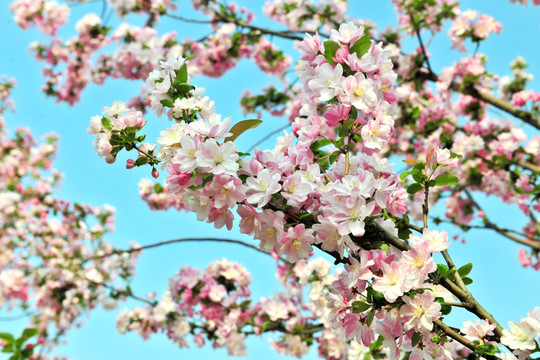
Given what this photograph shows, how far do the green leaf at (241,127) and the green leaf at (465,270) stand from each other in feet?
2.23

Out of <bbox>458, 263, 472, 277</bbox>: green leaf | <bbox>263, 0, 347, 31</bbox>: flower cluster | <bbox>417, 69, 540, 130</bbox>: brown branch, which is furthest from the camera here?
<bbox>263, 0, 347, 31</bbox>: flower cluster

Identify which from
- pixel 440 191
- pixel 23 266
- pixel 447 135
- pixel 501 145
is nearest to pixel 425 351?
pixel 501 145

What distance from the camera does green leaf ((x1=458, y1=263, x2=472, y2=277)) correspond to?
119cm

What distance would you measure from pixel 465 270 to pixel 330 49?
74 cm

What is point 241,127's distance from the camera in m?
1.26

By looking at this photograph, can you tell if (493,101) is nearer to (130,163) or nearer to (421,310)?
(421,310)

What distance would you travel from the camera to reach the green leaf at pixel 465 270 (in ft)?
3.92

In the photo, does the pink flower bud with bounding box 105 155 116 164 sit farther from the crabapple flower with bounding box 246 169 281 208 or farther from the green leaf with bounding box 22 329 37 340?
the green leaf with bounding box 22 329 37 340

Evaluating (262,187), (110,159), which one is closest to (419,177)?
(262,187)

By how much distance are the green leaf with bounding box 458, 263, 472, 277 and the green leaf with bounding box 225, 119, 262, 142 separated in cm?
68

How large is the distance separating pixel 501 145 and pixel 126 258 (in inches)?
184

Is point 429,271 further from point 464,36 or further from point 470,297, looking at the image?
point 464,36

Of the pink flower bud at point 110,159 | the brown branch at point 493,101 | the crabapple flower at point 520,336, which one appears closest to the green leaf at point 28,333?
the pink flower bud at point 110,159

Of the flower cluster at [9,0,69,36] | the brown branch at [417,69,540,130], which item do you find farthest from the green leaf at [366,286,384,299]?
the flower cluster at [9,0,69,36]
